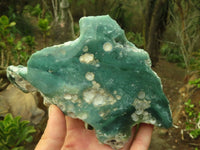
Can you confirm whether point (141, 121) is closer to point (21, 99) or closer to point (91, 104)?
point (91, 104)

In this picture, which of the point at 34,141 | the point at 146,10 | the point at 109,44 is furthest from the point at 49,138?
the point at 146,10

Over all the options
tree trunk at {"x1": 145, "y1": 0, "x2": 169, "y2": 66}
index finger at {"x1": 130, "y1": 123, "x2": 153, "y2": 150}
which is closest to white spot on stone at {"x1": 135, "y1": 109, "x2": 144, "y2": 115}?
index finger at {"x1": 130, "y1": 123, "x2": 153, "y2": 150}

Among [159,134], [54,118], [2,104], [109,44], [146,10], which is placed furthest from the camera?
[146,10]

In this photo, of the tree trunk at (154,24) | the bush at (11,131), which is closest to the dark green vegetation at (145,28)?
the tree trunk at (154,24)

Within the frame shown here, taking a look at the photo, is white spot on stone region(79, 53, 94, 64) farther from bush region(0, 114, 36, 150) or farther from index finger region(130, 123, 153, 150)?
bush region(0, 114, 36, 150)

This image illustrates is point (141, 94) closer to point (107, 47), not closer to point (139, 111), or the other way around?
point (139, 111)

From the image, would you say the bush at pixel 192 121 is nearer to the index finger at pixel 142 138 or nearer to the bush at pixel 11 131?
the index finger at pixel 142 138
